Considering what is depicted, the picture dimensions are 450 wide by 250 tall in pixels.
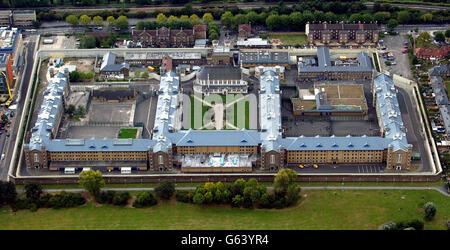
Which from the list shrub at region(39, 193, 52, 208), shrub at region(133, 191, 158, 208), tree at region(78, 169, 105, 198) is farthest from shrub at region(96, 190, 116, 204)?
shrub at region(39, 193, 52, 208)

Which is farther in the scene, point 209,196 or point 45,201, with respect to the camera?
point 45,201

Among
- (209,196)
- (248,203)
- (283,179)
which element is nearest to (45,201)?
(209,196)

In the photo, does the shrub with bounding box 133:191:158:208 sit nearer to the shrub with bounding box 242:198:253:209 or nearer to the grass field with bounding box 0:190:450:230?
the grass field with bounding box 0:190:450:230

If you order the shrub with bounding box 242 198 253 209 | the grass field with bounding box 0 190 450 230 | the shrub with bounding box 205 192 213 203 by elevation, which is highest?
the shrub with bounding box 205 192 213 203

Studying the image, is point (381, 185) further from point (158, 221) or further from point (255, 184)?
point (158, 221)

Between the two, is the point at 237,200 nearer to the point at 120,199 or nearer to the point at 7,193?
the point at 120,199

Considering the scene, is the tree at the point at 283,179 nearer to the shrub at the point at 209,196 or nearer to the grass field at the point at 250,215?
the grass field at the point at 250,215
